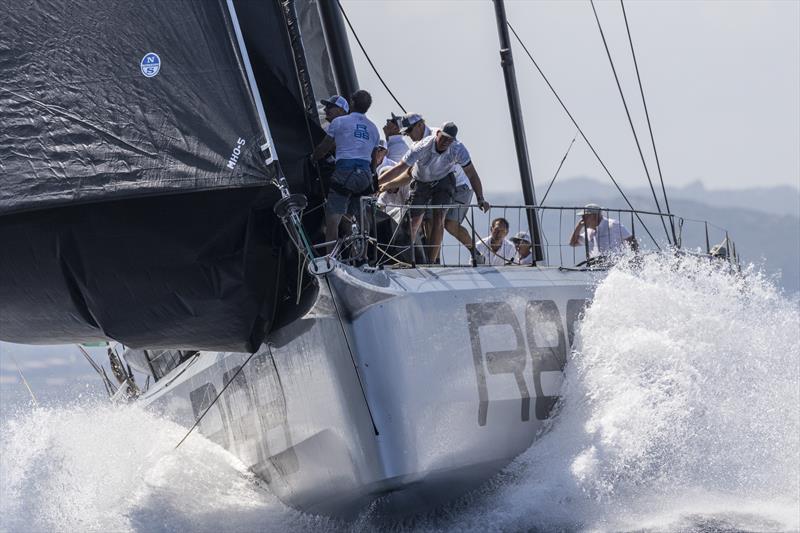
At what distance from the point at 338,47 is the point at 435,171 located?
5.39ft

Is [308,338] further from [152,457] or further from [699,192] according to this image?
[699,192]

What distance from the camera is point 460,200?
30.4 feet

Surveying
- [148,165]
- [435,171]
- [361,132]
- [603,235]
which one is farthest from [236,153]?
[603,235]

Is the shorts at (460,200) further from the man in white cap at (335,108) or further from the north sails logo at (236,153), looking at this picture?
the north sails logo at (236,153)

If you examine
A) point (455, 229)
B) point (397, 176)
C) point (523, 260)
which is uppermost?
point (397, 176)

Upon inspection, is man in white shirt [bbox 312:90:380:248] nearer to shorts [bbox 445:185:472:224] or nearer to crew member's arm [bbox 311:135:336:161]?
crew member's arm [bbox 311:135:336:161]

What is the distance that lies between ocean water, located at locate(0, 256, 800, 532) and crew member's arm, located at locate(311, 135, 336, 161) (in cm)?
213

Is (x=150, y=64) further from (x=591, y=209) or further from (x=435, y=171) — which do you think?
(x=591, y=209)

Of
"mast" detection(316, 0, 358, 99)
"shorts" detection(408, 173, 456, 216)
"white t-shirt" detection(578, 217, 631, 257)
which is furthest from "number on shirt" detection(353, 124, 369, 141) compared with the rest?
"white t-shirt" detection(578, 217, 631, 257)

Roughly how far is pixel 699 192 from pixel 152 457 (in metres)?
165

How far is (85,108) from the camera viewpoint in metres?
7.40

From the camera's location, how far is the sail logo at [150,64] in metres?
7.28

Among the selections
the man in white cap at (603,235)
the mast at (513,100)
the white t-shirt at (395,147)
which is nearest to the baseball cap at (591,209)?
the man in white cap at (603,235)

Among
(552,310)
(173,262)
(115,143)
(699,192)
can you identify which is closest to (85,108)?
(115,143)
